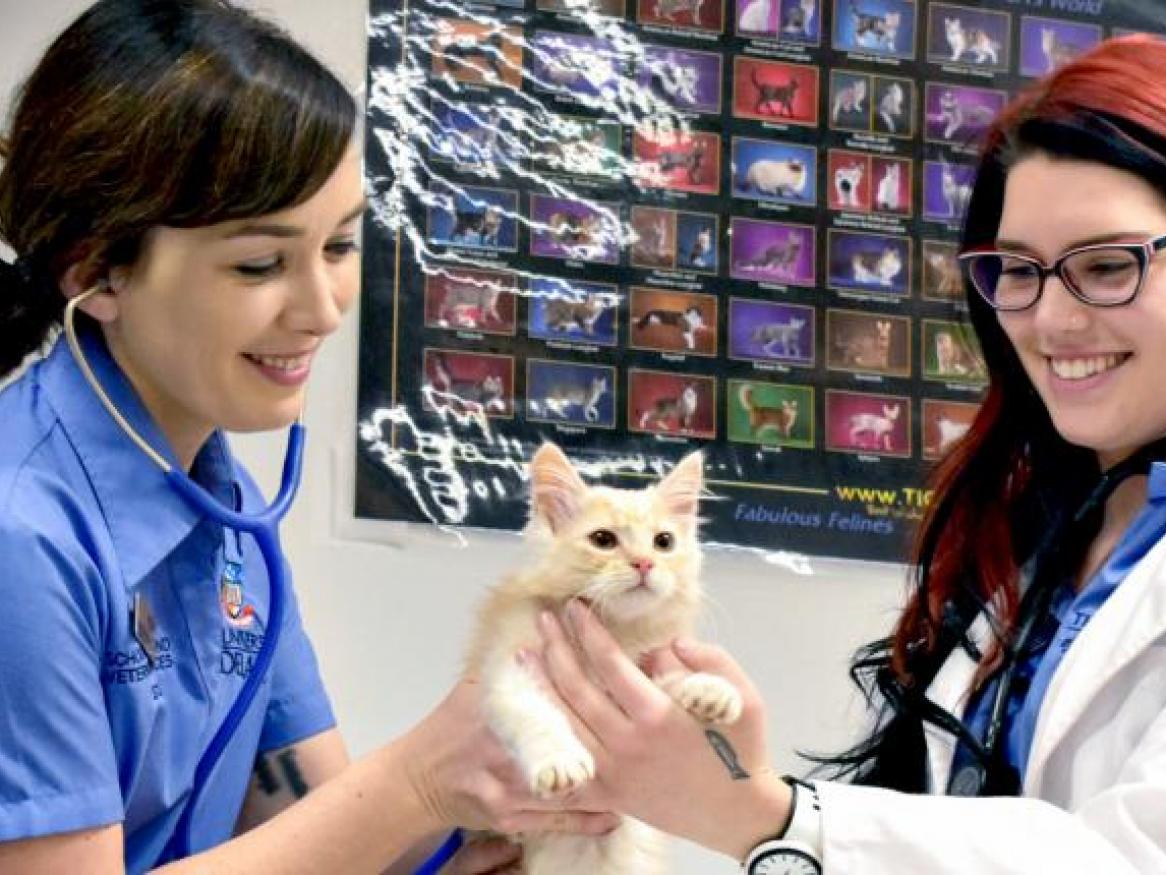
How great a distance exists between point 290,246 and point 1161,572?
865mm

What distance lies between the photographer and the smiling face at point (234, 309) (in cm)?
138

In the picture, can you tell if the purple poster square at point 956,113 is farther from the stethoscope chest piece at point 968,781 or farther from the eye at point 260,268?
the eye at point 260,268

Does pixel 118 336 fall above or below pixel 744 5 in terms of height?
below

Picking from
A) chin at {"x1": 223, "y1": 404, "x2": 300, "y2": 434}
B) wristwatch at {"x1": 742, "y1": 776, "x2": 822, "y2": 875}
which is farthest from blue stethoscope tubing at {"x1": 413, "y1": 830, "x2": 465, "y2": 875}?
chin at {"x1": 223, "y1": 404, "x2": 300, "y2": 434}

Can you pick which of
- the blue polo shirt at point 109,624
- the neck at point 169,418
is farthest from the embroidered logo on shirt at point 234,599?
the neck at point 169,418

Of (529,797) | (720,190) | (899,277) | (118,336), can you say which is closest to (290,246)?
(118,336)

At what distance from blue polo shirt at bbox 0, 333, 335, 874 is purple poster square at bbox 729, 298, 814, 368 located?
3.38ft

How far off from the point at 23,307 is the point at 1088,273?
1.02 m

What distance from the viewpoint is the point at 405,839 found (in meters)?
1.44

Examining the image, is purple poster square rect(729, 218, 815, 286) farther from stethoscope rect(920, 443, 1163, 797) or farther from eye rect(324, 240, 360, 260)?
eye rect(324, 240, 360, 260)

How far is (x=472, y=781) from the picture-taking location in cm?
138

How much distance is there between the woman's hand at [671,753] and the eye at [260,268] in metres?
0.45

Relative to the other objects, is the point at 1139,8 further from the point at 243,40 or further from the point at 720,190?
the point at 243,40

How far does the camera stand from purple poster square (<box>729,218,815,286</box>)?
2.41 meters
